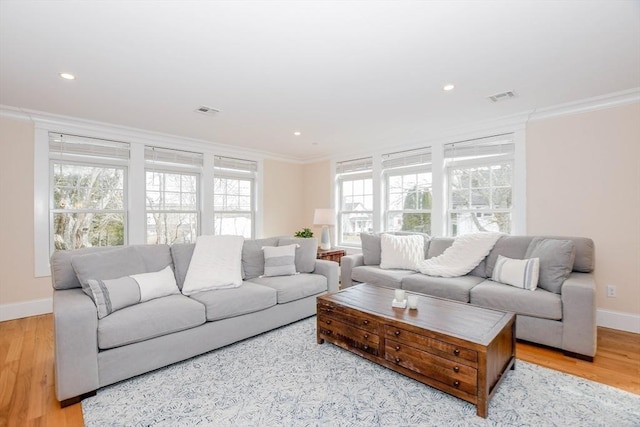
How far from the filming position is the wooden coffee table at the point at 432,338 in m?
1.77

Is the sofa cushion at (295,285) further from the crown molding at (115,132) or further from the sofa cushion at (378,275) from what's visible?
the crown molding at (115,132)

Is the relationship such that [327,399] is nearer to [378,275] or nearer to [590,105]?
[378,275]

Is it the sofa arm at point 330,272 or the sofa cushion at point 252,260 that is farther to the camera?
the sofa arm at point 330,272

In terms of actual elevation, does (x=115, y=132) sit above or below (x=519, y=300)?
above

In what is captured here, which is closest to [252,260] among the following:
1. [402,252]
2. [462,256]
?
[402,252]

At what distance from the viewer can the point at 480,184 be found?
13.0ft

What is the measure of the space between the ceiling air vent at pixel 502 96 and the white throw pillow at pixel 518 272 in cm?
161


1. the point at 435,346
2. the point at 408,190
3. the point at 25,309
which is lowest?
the point at 25,309

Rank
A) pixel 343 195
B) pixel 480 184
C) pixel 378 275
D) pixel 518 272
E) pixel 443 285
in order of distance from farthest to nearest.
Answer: pixel 343 195, pixel 480 184, pixel 378 275, pixel 443 285, pixel 518 272

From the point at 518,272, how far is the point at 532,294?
27 centimetres

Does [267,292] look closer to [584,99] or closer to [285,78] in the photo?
[285,78]

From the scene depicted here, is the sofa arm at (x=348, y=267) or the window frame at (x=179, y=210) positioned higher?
the window frame at (x=179, y=210)

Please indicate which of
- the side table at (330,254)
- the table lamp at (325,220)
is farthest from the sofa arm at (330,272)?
the table lamp at (325,220)

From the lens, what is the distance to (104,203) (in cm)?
400
